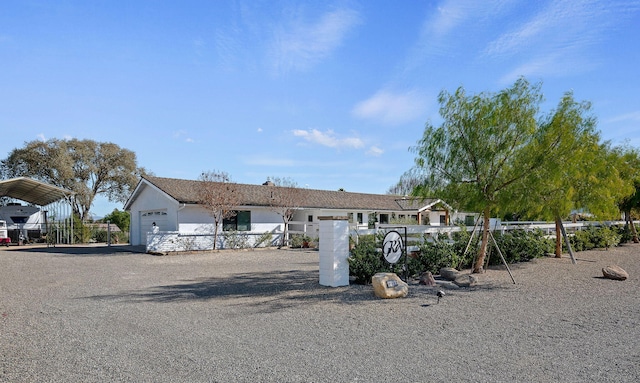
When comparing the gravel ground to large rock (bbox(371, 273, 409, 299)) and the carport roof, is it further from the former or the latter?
the carport roof

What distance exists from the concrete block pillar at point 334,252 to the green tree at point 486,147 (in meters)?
3.50

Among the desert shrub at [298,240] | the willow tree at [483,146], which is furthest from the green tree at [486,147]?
the desert shrub at [298,240]

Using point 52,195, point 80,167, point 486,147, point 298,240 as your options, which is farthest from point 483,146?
point 80,167

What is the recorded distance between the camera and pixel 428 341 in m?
6.26

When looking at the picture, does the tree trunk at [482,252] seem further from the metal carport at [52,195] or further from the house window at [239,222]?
the metal carport at [52,195]

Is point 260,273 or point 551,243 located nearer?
point 260,273

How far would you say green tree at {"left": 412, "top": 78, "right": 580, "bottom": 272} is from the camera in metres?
11.6

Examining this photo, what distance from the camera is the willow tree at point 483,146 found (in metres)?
11.7

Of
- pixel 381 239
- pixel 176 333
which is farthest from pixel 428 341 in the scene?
pixel 381 239

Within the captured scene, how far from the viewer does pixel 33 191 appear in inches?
1187

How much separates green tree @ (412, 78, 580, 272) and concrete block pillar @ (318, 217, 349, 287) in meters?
3.50

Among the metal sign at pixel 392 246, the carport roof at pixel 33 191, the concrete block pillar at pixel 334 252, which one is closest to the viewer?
the concrete block pillar at pixel 334 252

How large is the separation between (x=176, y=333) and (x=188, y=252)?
1642 cm

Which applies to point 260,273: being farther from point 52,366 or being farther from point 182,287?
point 52,366
